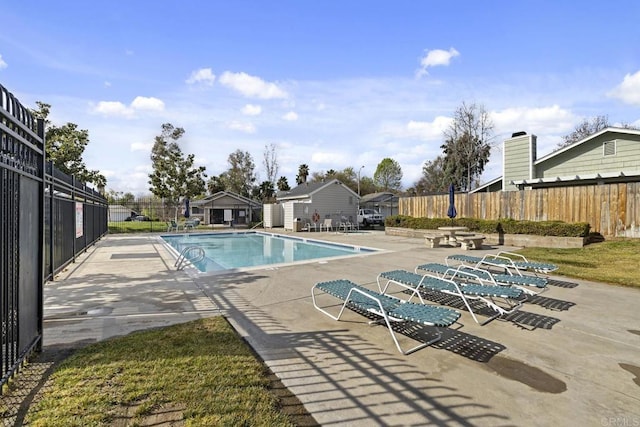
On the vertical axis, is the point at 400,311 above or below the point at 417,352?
above

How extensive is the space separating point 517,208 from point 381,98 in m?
8.50

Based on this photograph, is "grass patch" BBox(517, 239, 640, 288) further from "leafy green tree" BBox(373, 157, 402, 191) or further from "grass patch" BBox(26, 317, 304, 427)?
"leafy green tree" BBox(373, 157, 402, 191)

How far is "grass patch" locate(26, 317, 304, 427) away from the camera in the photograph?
226cm

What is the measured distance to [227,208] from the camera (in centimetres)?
3447

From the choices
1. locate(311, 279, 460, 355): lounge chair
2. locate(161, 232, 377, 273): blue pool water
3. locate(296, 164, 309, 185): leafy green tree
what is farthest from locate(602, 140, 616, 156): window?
locate(296, 164, 309, 185): leafy green tree

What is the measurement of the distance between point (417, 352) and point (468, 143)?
3606 cm

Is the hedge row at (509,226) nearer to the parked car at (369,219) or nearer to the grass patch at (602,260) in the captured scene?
the grass patch at (602,260)

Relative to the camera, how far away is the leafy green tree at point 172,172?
3039 centimetres

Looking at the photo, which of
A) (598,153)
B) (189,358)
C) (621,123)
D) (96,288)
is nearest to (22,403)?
(189,358)

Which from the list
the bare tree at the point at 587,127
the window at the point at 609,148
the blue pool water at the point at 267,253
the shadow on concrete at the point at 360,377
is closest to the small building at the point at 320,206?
the blue pool water at the point at 267,253

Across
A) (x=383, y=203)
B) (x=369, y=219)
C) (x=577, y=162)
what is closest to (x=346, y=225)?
(x=369, y=219)

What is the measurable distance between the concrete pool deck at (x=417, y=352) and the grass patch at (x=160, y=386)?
331 mm

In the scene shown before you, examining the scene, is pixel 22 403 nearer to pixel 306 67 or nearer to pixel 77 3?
pixel 77 3

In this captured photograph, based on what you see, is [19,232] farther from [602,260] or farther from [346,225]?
[346,225]
